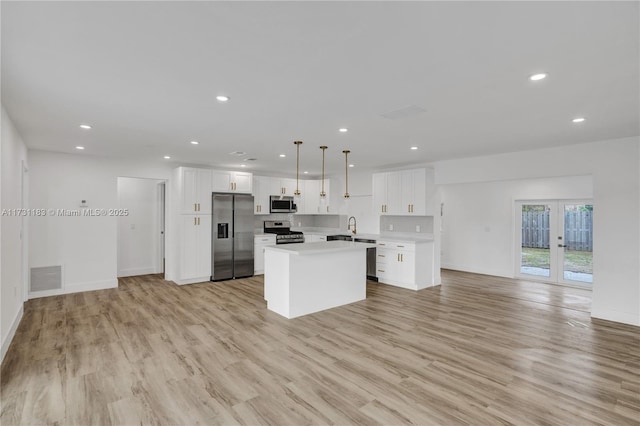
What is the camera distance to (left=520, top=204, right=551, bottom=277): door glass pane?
7129 millimetres

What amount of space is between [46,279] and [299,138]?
510 cm

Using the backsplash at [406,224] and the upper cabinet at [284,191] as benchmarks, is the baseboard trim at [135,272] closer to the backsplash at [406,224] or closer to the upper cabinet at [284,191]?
the upper cabinet at [284,191]

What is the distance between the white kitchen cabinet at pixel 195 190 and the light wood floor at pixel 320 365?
2.21m

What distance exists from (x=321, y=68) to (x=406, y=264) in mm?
4797

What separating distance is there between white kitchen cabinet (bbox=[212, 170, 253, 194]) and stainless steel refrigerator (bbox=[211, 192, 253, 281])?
14 centimetres

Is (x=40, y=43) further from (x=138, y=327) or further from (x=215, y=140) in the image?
(x=138, y=327)

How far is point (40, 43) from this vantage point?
202 cm

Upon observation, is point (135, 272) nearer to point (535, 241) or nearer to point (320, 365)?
point (320, 365)

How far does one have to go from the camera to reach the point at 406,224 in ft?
24.1

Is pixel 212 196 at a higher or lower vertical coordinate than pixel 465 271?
higher

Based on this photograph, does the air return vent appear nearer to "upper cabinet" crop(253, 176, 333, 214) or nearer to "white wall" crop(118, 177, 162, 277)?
"upper cabinet" crop(253, 176, 333, 214)

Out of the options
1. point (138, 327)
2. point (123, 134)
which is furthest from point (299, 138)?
point (138, 327)

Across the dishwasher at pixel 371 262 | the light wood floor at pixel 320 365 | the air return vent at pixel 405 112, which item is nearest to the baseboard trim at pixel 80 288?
the light wood floor at pixel 320 365

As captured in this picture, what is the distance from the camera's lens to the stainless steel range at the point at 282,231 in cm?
766
